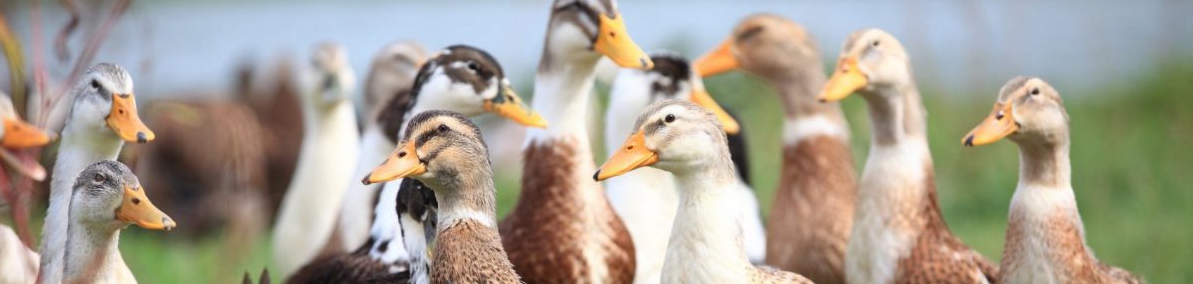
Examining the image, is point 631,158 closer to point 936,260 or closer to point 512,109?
point 512,109

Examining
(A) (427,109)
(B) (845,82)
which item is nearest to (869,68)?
(B) (845,82)

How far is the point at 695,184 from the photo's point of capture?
4.40m

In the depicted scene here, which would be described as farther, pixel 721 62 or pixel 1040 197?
pixel 721 62

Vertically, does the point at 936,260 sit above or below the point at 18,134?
below

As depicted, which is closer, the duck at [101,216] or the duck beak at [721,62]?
the duck at [101,216]

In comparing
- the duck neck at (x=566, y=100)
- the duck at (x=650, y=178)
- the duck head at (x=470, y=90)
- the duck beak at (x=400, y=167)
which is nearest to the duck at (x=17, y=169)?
the duck beak at (x=400, y=167)

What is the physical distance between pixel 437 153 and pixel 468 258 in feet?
0.85

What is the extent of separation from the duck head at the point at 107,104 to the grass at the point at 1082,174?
184 centimetres

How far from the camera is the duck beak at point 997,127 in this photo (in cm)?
479

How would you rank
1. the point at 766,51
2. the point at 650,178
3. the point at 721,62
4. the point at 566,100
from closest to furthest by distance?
the point at 566,100 < the point at 650,178 < the point at 766,51 < the point at 721,62

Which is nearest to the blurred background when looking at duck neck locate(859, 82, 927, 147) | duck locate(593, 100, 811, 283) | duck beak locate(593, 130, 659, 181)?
duck beak locate(593, 130, 659, 181)

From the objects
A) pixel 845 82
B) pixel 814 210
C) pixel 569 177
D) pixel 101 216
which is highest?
pixel 845 82

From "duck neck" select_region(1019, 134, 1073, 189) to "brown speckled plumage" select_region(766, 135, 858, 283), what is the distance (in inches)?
44.6

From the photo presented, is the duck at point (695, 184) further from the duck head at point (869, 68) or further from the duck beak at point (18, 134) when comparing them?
the duck beak at point (18, 134)
